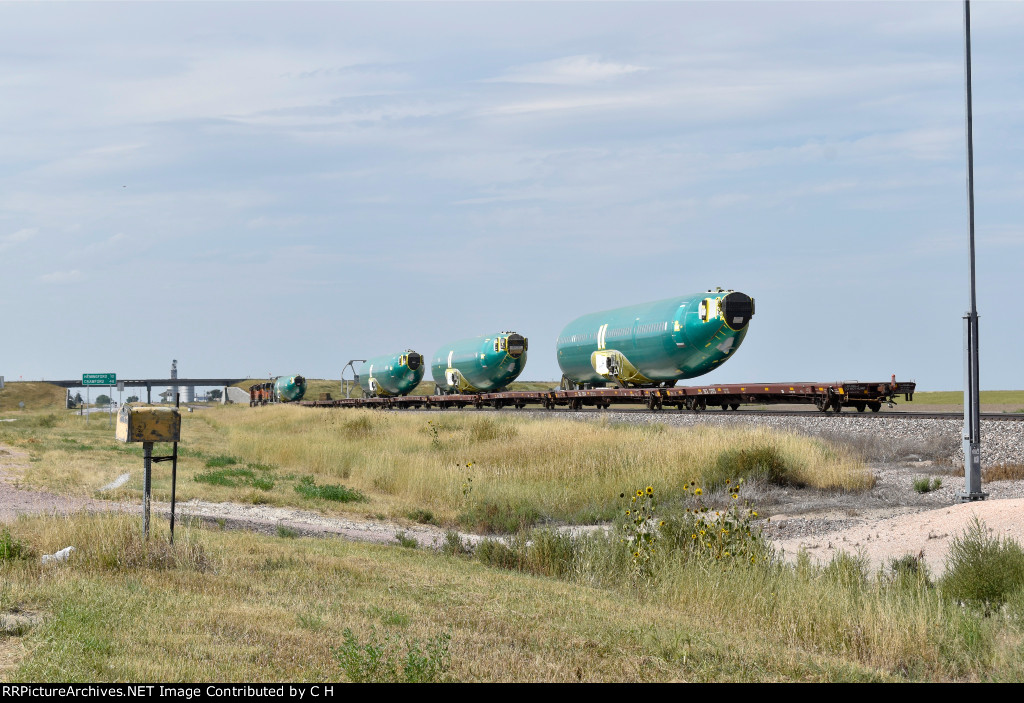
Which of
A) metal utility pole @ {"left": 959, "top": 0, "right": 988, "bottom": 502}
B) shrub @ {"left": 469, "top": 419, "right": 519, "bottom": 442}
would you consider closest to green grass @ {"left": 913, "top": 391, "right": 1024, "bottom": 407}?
shrub @ {"left": 469, "top": 419, "right": 519, "bottom": 442}

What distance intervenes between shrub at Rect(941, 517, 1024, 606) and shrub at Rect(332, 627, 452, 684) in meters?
5.78

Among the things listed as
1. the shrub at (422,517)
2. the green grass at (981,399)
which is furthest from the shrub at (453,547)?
the green grass at (981,399)

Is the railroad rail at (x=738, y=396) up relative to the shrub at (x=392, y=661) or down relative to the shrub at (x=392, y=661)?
up

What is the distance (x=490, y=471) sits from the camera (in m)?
23.3

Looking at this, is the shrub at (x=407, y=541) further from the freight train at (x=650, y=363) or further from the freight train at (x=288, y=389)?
the freight train at (x=288, y=389)

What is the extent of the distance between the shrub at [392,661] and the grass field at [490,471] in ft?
30.9

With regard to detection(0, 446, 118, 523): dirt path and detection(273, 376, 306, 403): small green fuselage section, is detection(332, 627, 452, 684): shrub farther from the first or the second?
detection(273, 376, 306, 403): small green fuselage section

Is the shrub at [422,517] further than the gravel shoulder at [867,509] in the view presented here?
Yes

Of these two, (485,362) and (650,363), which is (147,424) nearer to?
(650,363)

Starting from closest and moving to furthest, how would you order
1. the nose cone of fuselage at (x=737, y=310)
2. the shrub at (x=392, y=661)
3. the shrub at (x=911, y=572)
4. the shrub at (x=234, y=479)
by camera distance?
the shrub at (x=392, y=661)
the shrub at (x=911, y=572)
the shrub at (x=234, y=479)
the nose cone of fuselage at (x=737, y=310)

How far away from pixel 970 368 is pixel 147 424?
13.5 metres

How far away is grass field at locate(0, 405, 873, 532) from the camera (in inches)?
753

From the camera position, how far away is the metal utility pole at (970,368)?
15984 millimetres
